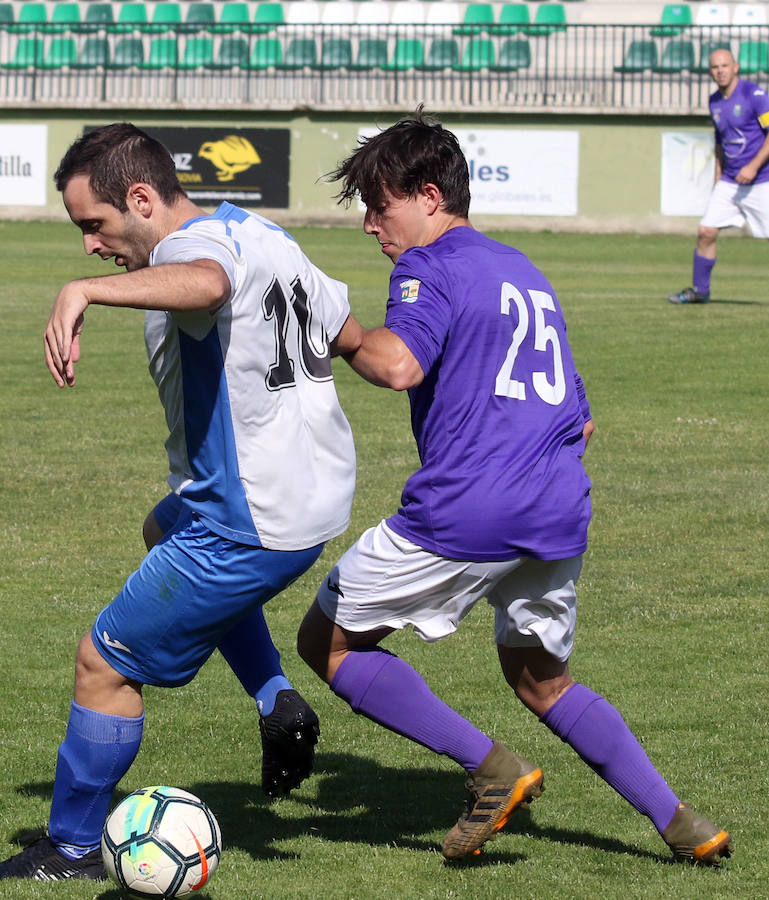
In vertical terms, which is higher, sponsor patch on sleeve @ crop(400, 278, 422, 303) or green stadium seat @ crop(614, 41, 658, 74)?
green stadium seat @ crop(614, 41, 658, 74)

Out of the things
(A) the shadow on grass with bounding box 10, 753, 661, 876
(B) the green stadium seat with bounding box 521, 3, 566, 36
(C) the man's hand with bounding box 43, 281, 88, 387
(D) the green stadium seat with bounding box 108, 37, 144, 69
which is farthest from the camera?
(B) the green stadium seat with bounding box 521, 3, 566, 36

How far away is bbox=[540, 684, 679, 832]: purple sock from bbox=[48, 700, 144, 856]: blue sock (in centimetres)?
115

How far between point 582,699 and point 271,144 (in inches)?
1018

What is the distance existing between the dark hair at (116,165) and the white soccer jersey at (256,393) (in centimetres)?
15

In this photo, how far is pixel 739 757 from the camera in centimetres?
473

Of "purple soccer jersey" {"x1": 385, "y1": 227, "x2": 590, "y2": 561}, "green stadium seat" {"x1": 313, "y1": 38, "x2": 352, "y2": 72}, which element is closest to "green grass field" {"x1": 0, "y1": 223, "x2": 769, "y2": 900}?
"purple soccer jersey" {"x1": 385, "y1": 227, "x2": 590, "y2": 561}

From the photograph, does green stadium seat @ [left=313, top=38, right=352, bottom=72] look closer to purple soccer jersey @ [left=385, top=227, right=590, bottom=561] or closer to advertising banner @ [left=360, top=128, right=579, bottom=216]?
advertising banner @ [left=360, top=128, right=579, bottom=216]

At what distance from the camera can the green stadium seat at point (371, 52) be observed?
→ 1198 inches

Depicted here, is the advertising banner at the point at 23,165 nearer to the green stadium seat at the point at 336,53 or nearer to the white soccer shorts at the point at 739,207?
the green stadium seat at the point at 336,53

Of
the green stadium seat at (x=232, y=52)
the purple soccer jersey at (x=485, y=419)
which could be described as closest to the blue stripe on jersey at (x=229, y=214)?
the purple soccer jersey at (x=485, y=419)

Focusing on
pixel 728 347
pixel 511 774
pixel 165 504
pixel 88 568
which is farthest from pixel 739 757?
pixel 728 347

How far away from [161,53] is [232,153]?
4516 mm

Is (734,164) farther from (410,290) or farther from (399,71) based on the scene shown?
(399,71)

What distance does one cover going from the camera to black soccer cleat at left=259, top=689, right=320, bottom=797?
13.8ft
